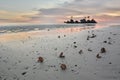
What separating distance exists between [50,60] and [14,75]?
286cm

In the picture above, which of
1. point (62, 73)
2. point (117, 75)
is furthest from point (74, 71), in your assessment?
point (117, 75)

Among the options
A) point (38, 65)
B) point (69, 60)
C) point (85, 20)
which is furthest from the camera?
point (85, 20)

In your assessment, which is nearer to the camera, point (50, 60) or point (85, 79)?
point (85, 79)

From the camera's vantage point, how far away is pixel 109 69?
9.01 m

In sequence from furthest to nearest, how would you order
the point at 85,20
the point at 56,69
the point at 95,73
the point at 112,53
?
the point at 85,20 → the point at 112,53 → the point at 56,69 → the point at 95,73

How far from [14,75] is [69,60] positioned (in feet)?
10.8

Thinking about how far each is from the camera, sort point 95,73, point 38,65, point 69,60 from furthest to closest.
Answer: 1. point 69,60
2. point 38,65
3. point 95,73

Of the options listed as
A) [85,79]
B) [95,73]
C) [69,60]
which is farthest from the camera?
[69,60]

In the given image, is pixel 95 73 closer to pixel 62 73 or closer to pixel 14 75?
pixel 62 73

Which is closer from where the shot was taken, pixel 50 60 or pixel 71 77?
pixel 71 77

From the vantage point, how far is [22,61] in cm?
1137

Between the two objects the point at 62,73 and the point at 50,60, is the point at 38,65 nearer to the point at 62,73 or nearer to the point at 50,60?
the point at 50,60

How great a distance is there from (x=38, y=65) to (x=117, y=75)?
12.9 feet

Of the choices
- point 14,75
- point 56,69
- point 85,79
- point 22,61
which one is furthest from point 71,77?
point 22,61
